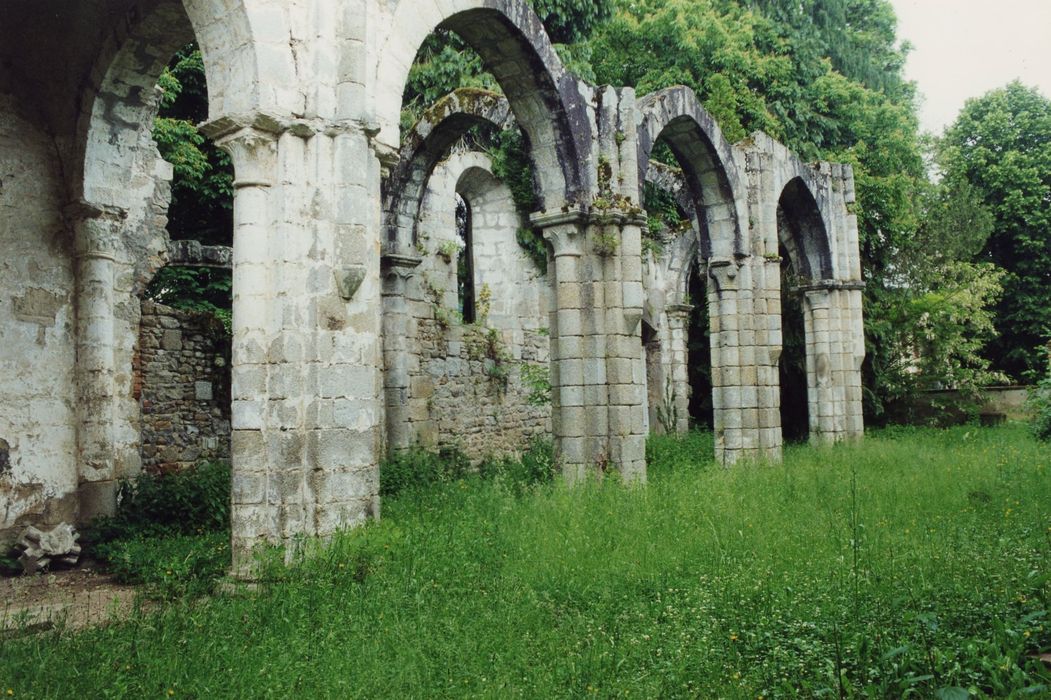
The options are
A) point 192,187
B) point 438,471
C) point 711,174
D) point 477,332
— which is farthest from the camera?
point 192,187

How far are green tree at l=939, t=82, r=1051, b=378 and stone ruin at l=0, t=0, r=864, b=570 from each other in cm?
1172

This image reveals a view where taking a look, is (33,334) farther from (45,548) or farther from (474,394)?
(474,394)

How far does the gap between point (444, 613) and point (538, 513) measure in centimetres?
252

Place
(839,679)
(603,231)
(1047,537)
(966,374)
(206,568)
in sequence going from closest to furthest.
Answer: (839,679), (1047,537), (206,568), (603,231), (966,374)

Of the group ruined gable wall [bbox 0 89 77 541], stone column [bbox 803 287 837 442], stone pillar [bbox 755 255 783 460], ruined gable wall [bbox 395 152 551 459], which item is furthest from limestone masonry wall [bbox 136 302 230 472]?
stone column [bbox 803 287 837 442]

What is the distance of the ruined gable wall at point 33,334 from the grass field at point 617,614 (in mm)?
3510

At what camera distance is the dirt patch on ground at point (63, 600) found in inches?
210

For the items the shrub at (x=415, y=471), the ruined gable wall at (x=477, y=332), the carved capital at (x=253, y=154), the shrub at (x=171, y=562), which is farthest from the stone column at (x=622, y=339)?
the carved capital at (x=253, y=154)

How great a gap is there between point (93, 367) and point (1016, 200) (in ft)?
85.0

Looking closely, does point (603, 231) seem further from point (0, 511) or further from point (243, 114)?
point (0, 511)

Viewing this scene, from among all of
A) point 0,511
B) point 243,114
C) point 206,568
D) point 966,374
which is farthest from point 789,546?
point 966,374

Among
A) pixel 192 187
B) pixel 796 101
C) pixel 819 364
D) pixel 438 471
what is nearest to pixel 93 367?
pixel 438 471

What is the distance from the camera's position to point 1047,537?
19.5ft

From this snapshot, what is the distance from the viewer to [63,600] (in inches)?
244
